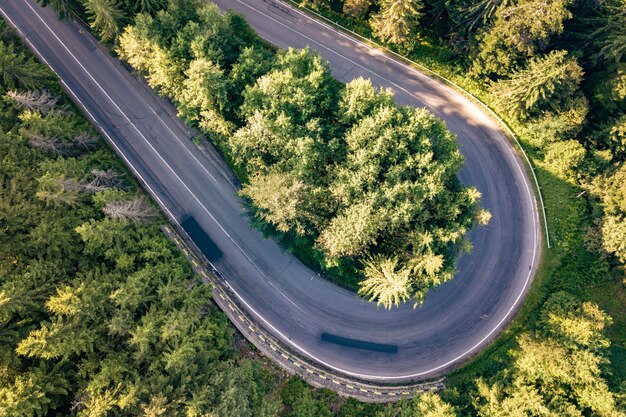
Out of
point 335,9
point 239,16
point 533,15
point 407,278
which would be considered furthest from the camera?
point 335,9

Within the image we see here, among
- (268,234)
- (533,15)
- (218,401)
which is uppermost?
(533,15)

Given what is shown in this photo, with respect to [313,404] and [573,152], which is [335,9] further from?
[313,404]

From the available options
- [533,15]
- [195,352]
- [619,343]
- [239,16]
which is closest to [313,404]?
[195,352]

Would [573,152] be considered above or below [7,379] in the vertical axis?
above

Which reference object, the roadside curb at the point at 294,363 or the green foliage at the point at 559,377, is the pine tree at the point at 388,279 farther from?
the green foliage at the point at 559,377

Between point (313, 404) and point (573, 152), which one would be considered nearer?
point (313, 404)

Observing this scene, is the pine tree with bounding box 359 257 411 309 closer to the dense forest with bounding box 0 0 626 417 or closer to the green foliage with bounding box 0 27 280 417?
the dense forest with bounding box 0 0 626 417

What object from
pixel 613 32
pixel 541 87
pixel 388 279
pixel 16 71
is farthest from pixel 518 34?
pixel 16 71

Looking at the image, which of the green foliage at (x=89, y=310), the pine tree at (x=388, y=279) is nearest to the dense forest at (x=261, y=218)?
the green foliage at (x=89, y=310)
